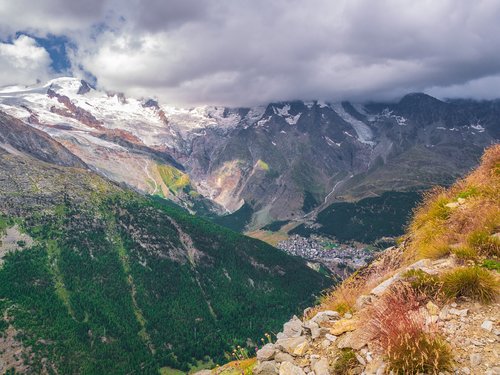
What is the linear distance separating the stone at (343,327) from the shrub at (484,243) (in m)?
5.13

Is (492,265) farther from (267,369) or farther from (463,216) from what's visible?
(267,369)

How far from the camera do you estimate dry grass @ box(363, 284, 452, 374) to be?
28.8 ft

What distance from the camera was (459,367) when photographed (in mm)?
8844

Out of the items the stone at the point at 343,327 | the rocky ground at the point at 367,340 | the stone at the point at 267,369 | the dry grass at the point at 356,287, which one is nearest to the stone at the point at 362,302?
the rocky ground at the point at 367,340

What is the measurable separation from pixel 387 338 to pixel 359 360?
1.05m

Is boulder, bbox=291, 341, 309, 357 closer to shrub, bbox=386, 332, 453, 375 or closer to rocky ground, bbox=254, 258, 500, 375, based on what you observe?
rocky ground, bbox=254, 258, 500, 375

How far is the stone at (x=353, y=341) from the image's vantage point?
10.4 meters

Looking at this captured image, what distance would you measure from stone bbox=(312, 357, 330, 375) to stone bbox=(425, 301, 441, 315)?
3.17m

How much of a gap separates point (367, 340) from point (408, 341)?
4.92 ft

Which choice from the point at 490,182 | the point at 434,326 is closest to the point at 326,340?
the point at 434,326

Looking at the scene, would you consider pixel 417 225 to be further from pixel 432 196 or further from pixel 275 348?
pixel 275 348

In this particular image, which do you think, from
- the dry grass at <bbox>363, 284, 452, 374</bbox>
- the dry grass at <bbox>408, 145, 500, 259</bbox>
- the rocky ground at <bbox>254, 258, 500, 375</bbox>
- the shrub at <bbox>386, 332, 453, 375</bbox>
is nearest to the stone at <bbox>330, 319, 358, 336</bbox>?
the rocky ground at <bbox>254, 258, 500, 375</bbox>

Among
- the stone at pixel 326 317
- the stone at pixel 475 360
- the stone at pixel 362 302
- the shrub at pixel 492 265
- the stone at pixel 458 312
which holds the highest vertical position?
the shrub at pixel 492 265

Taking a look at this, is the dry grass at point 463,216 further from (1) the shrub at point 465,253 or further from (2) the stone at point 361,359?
(2) the stone at point 361,359
